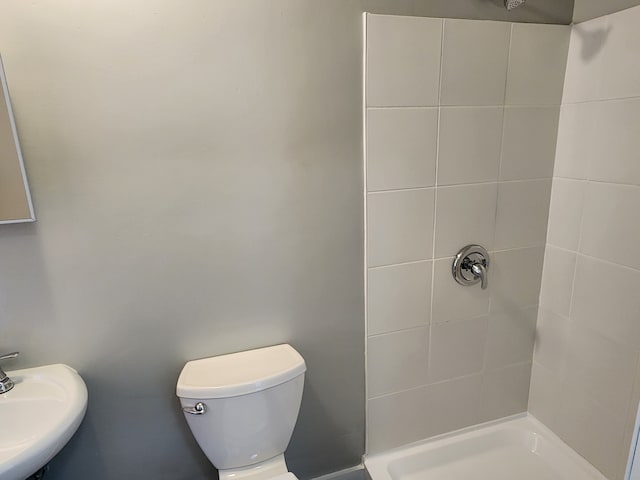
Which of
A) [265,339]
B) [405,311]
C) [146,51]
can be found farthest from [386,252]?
[146,51]

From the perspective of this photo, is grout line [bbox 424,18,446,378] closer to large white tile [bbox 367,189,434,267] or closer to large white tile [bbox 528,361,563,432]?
large white tile [bbox 367,189,434,267]

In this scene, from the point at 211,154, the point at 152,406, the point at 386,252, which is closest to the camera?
the point at 211,154

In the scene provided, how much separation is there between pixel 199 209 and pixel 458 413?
132cm

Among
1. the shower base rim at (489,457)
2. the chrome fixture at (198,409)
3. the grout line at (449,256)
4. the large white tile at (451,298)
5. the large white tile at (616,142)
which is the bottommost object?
the shower base rim at (489,457)

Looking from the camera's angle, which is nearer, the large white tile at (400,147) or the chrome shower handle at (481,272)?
the large white tile at (400,147)

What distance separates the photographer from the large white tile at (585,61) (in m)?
1.32

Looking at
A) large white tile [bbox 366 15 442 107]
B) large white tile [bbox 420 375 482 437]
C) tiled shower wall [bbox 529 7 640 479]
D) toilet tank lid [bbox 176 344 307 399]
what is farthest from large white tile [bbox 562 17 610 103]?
toilet tank lid [bbox 176 344 307 399]

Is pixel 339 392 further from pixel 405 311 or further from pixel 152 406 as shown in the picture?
pixel 152 406

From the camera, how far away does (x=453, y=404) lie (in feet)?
5.42

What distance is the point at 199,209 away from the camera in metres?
1.18

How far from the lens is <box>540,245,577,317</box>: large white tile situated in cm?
152

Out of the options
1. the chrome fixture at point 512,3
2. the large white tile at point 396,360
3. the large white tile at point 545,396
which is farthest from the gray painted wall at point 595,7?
the large white tile at point 545,396

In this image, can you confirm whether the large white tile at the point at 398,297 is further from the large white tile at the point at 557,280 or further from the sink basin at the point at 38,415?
the sink basin at the point at 38,415

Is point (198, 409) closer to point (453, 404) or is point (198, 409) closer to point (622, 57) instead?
point (453, 404)
